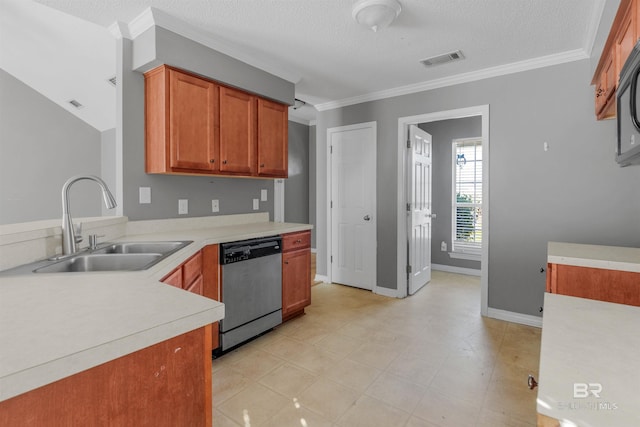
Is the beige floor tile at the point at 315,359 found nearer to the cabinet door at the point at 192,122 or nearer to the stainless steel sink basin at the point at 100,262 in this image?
the stainless steel sink basin at the point at 100,262

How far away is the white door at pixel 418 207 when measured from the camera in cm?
386

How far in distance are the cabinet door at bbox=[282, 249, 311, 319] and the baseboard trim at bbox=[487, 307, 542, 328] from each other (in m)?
1.87

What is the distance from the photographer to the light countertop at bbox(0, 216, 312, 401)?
26.1 inches

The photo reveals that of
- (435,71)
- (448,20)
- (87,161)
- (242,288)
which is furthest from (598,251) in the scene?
(87,161)

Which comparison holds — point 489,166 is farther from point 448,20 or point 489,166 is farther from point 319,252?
point 319,252

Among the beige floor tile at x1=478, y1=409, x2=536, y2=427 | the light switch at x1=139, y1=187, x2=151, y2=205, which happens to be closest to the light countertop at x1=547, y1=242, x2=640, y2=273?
the beige floor tile at x1=478, y1=409, x2=536, y2=427

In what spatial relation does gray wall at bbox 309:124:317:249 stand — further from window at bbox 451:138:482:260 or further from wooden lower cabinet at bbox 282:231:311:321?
wooden lower cabinet at bbox 282:231:311:321

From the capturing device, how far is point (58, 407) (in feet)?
2.33

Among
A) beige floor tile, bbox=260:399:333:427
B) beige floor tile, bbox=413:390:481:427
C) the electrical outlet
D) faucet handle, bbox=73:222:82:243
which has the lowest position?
beige floor tile, bbox=260:399:333:427

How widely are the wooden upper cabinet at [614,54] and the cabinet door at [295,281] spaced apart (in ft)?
8.36

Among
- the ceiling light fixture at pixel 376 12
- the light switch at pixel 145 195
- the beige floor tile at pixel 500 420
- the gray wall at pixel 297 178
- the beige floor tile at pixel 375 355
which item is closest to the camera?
the beige floor tile at pixel 500 420

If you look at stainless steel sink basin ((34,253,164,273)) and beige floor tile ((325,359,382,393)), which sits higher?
stainless steel sink basin ((34,253,164,273))

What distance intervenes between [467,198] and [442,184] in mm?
431

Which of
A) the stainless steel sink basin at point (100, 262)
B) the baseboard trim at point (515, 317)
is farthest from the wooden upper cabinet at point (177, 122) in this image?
the baseboard trim at point (515, 317)
